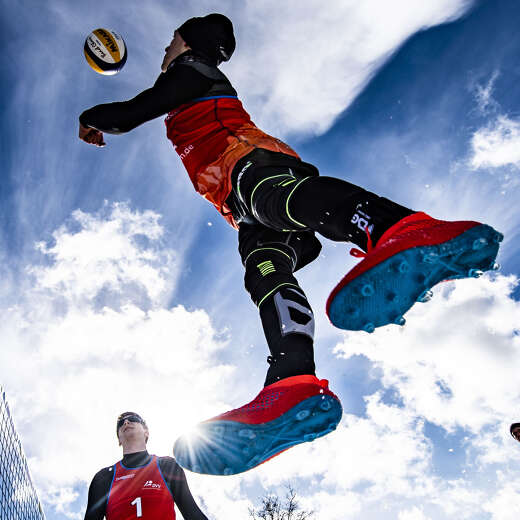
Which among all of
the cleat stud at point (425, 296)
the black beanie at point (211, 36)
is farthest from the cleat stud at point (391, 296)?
the black beanie at point (211, 36)

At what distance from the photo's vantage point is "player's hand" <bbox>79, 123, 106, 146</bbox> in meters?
2.98

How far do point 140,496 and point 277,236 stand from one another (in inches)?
129

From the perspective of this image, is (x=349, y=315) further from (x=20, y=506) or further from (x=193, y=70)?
(x=20, y=506)

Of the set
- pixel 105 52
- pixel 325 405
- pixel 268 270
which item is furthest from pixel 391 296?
pixel 105 52

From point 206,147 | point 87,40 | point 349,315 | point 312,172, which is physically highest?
point 87,40

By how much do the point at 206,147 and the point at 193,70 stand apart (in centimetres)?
48

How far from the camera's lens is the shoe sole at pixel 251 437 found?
6.04ft

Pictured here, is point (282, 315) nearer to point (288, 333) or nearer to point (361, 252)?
point (288, 333)

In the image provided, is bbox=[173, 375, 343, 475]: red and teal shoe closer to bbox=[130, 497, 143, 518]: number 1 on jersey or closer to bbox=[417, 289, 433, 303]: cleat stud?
bbox=[417, 289, 433, 303]: cleat stud

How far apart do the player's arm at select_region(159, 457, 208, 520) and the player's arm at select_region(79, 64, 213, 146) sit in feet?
12.1

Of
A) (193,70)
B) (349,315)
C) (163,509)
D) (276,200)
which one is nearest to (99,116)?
(193,70)

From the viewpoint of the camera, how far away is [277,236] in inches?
109

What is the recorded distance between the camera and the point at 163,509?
429 cm

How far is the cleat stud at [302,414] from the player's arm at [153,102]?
1829mm
